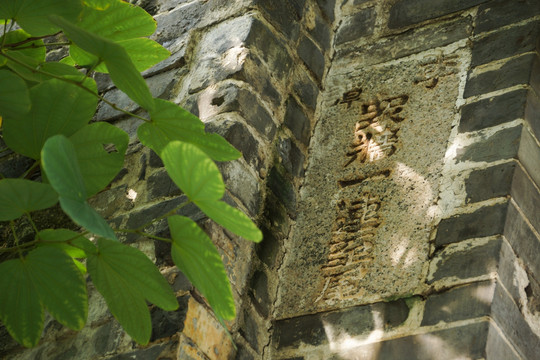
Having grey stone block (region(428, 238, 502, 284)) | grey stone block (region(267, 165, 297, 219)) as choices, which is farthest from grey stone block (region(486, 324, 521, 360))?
grey stone block (region(267, 165, 297, 219))

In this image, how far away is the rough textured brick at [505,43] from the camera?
2.32 m

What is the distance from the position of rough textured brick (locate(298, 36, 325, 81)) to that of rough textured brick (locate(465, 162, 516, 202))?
0.85 meters

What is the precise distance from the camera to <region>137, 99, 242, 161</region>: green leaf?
1.18 metres

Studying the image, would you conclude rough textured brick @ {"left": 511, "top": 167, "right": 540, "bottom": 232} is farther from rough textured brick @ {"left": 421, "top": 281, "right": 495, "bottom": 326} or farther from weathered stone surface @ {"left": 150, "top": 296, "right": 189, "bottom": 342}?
weathered stone surface @ {"left": 150, "top": 296, "right": 189, "bottom": 342}

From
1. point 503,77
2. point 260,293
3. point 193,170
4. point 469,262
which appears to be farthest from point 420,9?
point 193,170

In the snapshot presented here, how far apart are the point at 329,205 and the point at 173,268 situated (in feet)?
2.10

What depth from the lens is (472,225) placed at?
1.98 metres

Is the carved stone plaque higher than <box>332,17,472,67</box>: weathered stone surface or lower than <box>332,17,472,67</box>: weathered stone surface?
lower

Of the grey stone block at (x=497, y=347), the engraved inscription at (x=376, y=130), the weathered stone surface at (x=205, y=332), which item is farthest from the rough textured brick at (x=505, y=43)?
the weathered stone surface at (x=205, y=332)

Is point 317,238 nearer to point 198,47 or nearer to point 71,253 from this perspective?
→ point 198,47

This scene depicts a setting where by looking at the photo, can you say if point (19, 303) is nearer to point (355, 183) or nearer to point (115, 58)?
point (115, 58)

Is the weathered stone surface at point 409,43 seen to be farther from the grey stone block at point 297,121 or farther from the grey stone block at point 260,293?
the grey stone block at point 260,293

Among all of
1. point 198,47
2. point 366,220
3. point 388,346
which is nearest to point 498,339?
point 388,346

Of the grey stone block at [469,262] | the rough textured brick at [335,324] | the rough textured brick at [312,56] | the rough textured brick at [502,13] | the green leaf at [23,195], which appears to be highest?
the rough textured brick at [312,56]
